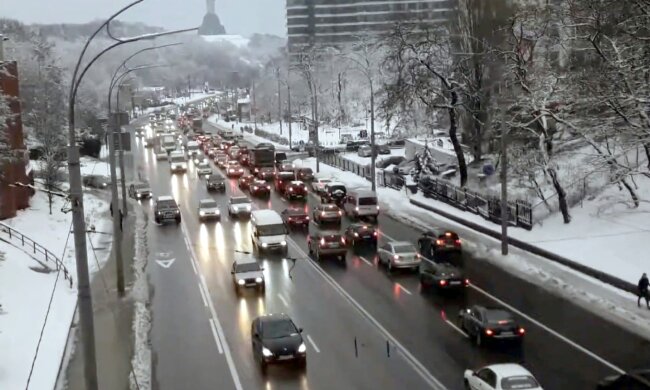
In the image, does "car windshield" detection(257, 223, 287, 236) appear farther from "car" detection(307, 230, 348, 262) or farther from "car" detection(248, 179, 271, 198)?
"car" detection(248, 179, 271, 198)

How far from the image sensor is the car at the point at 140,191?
57.1 metres

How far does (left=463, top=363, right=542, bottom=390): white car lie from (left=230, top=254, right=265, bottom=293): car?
1321cm

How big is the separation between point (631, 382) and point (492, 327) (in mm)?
5579

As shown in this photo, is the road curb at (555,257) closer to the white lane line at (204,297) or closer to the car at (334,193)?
the car at (334,193)

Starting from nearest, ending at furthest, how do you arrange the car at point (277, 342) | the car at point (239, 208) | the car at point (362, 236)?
the car at point (277, 342), the car at point (362, 236), the car at point (239, 208)

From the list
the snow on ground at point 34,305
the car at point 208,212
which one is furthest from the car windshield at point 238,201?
the snow on ground at point 34,305

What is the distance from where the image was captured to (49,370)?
20875 millimetres

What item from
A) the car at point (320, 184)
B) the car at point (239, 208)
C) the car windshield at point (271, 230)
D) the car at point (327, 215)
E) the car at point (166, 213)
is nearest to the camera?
the car windshield at point (271, 230)

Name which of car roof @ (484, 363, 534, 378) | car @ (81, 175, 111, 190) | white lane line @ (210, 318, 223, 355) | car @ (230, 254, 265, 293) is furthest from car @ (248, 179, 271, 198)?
car roof @ (484, 363, 534, 378)

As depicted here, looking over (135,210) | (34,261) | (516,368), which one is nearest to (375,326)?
(516,368)

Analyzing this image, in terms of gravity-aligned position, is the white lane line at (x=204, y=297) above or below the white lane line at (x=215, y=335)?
below

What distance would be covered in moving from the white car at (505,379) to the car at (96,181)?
2086 inches

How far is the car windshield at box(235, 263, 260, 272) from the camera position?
29391 millimetres

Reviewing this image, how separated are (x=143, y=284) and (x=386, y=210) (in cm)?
1999
